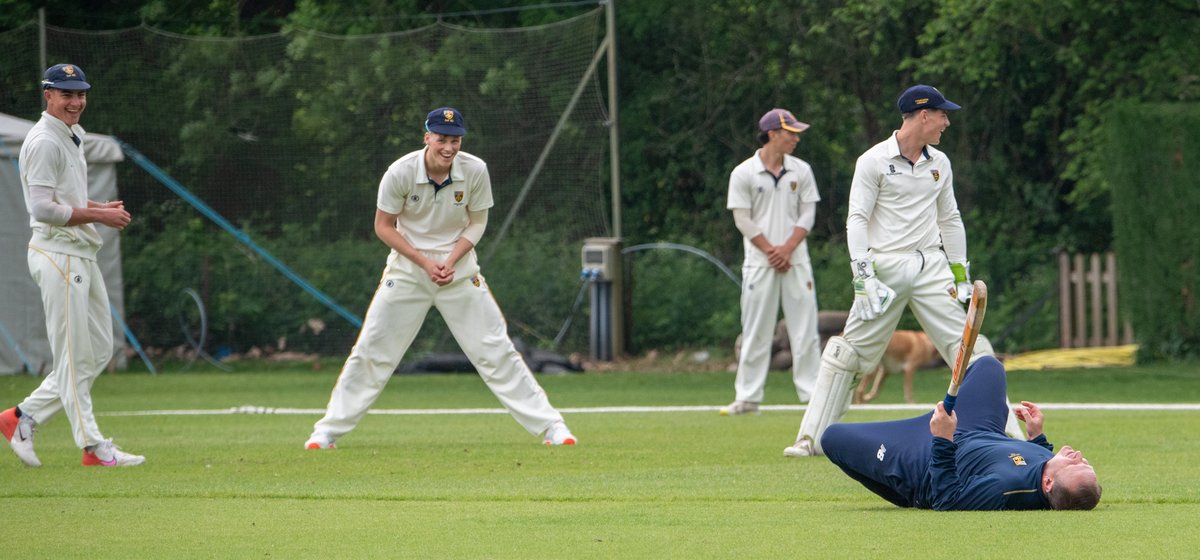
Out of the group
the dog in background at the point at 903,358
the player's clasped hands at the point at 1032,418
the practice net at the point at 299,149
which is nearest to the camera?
the player's clasped hands at the point at 1032,418

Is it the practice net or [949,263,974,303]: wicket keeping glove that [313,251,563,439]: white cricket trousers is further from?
the practice net

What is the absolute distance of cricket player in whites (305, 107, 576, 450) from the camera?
33.7 feet

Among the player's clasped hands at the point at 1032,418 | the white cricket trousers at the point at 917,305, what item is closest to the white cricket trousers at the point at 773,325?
the white cricket trousers at the point at 917,305

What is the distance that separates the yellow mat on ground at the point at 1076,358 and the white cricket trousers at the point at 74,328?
11580mm

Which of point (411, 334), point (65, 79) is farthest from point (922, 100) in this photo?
point (65, 79)

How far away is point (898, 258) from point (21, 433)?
505cm

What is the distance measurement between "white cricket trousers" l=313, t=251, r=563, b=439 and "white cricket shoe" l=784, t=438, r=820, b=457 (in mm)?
1689

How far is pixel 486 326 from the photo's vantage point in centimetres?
1045

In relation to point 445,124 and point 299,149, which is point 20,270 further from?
point 445,124

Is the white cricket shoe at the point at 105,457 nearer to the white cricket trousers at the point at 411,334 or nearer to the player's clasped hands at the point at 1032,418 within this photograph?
the white cricket trousers at the point at 411,334

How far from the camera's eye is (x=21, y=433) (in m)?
9.61

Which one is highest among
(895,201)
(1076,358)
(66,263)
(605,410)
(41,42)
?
(41,42)

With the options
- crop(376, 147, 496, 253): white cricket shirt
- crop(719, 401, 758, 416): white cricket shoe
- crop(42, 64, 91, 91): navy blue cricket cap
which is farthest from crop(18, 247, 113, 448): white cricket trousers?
crop(719, 401, 758, 416): white cricket shoe

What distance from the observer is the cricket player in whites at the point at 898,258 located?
9289 mm
